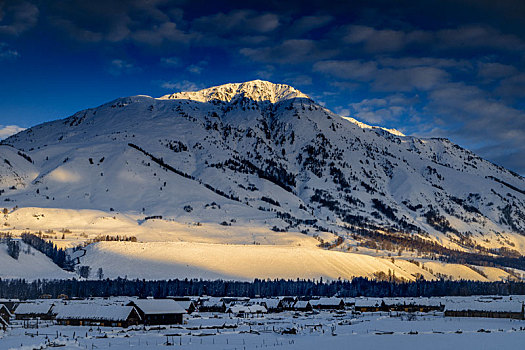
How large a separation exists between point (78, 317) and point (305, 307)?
76.8 m

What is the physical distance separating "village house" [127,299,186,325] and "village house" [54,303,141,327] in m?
2.58

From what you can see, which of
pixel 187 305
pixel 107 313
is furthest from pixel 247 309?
pixel 107 313

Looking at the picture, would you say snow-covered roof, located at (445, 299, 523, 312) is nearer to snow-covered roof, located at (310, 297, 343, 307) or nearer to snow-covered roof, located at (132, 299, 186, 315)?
snow-covered roof, located at (310, 297, 343, 307)

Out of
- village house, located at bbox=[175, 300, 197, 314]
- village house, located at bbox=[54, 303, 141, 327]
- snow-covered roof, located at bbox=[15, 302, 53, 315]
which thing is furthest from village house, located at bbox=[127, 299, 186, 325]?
snow-covered roof, located at bbox=[15, 302, 53, 315]

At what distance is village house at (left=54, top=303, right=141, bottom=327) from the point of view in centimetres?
10862

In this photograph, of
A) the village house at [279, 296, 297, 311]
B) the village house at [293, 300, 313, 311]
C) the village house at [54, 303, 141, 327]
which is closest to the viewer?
the village house at [54, 303, 141, 327]

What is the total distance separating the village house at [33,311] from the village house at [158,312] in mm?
21410

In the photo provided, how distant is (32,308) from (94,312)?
21.8 meters

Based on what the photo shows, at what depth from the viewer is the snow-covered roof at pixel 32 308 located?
122812 mm

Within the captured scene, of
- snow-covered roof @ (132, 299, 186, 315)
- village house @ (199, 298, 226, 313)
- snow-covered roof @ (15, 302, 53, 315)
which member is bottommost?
village house @ (199, 298, 226, 313)

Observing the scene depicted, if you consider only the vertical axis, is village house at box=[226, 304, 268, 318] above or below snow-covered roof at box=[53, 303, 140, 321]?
below

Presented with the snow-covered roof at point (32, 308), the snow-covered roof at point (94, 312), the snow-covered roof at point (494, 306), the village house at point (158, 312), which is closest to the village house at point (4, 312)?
the snow-covered roof at point (94, 312)

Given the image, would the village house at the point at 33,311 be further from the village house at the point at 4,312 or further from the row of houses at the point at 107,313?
the village house at the point at 4,312

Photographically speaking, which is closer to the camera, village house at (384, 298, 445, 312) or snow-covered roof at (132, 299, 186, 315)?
snow-covered roof at (132, 299, 186, 315)
